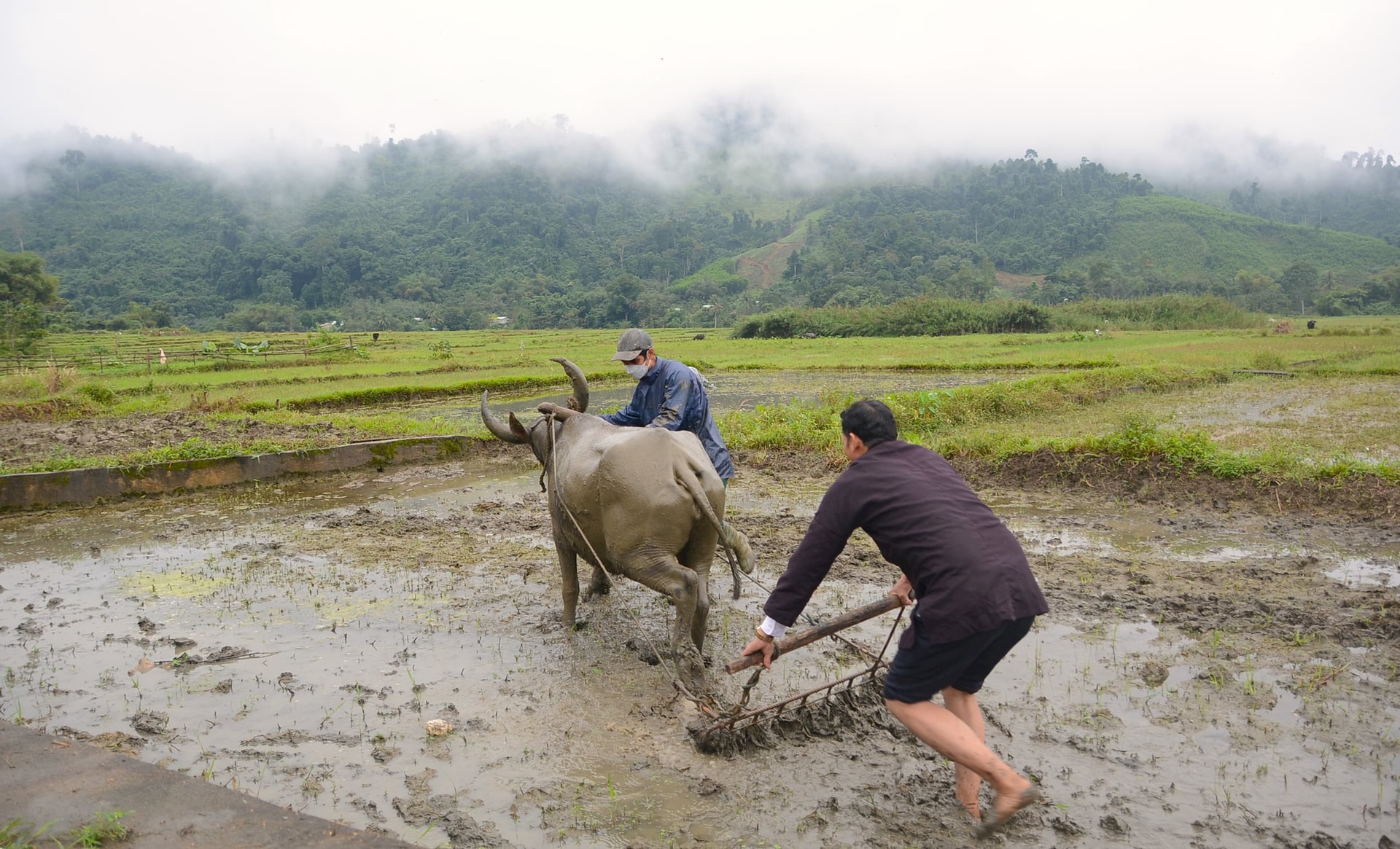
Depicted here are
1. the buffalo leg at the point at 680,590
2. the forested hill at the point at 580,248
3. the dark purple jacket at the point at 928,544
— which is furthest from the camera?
the forested hill at the point at 580,248

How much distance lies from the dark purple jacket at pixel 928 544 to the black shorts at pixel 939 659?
71mm

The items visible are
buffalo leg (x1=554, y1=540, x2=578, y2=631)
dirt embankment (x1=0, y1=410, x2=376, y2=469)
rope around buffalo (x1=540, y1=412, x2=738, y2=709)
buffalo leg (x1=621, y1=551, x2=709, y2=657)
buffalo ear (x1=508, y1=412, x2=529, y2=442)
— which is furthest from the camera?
dirt embankment (x1=0, y1=410, x2=376, y2=469)

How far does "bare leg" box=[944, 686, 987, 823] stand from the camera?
3561mm

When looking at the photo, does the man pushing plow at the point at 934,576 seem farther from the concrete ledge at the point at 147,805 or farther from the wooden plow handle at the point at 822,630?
the concrete ledge at the point at 147,805

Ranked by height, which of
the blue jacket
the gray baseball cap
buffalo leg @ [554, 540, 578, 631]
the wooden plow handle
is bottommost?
buffalo leg @ [554, 540, 578, 631]

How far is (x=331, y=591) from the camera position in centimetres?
694

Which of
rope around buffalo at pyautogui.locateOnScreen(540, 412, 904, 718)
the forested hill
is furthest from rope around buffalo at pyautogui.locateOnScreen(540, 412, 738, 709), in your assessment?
the forested hill

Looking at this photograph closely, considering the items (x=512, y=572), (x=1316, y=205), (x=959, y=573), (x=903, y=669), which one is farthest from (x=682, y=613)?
(x=1316, y=205)

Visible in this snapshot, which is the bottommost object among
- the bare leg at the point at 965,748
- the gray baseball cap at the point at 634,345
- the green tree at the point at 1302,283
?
the green tree at the point at 1302,283

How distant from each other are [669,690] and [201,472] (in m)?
8.70

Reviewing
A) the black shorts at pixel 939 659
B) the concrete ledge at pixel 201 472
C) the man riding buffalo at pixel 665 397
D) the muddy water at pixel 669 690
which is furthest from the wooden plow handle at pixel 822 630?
the concrete ledge at pixel 201 472

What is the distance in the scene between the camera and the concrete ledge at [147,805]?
3156mm

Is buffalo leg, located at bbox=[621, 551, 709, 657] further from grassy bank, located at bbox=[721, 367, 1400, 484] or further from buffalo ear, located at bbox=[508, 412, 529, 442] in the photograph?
grassy bank, located at bbox=[721, 367, 1400, 484]

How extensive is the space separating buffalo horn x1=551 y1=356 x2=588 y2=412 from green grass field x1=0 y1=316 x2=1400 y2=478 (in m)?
5.78
